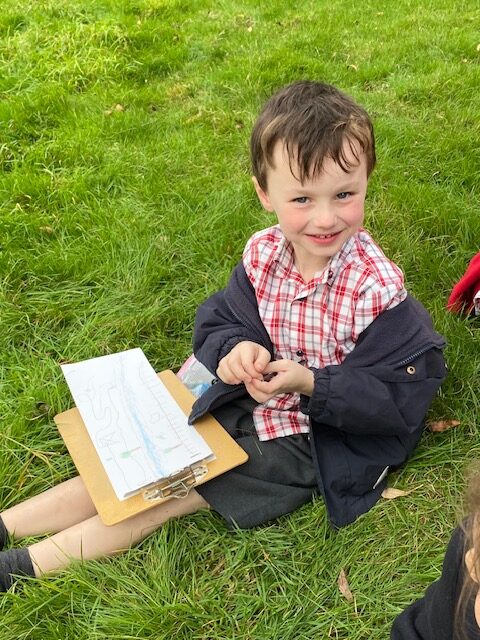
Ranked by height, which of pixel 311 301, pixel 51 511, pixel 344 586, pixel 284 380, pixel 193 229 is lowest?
pixel 344 586

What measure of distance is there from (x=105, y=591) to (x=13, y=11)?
4.90 metres


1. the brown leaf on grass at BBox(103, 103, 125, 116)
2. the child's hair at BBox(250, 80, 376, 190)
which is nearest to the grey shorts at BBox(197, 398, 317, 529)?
the child's hair at BBox(250, 80, 376, 190)

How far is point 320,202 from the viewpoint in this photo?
71.1 inches

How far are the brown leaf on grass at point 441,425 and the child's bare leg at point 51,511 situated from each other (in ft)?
3.87

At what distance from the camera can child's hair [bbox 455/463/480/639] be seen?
1.04 meters

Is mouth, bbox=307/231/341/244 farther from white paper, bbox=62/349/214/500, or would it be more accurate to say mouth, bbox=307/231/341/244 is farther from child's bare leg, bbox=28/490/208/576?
child's bare leg, bbox=28/490/208/576

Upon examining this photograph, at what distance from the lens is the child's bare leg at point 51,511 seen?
2082mm

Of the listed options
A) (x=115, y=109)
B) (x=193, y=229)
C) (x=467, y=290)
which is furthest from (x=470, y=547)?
(x=115, y=109)

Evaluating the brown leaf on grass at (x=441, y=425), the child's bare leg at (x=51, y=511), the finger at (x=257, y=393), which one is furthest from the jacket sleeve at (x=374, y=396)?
the child's bare leg at (x=51, y=511)

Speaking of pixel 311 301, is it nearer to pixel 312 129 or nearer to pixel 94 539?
pixel 312 129

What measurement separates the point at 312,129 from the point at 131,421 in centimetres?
114

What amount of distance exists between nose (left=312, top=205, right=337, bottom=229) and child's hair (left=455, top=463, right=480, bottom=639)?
852 millimetres

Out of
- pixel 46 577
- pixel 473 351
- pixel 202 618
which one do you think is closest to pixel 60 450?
pixel 46 577

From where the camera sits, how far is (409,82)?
166 inches
